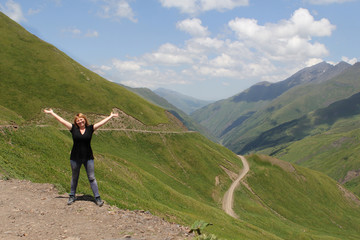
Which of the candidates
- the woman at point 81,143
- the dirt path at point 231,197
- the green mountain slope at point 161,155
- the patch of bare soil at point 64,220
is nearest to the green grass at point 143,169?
the green mountain slope at point 161,155

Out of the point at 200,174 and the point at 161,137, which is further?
the point at 161,137

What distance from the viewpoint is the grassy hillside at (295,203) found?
8023 centimetres

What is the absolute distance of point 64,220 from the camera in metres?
12.4

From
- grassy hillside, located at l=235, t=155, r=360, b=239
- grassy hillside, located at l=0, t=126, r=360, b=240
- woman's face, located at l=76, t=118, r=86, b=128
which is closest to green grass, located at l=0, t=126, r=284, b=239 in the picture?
grassy hillside, located at l=0, t=126, r=360, b=240

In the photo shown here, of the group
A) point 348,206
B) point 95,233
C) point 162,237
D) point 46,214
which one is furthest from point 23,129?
point 348,206

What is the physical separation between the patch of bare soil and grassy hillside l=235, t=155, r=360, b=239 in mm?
63890

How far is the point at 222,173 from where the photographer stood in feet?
330

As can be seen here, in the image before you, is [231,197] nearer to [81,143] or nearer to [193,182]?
[193,182]

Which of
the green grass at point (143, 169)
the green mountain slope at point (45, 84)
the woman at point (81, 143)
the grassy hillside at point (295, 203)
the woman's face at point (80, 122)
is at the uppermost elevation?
the green mountain slope at point (45, 84)

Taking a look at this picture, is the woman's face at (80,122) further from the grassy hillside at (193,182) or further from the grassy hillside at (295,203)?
the grassy hillside at (295,203)

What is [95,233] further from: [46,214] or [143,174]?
[143,174]

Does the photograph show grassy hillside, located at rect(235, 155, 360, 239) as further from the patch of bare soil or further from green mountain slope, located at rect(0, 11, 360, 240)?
the patch of bare soil

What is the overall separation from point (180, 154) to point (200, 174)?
12.0m

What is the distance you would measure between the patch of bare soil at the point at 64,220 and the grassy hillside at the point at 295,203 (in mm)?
63890
